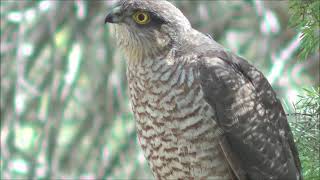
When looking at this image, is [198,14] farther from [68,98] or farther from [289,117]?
[289,117]

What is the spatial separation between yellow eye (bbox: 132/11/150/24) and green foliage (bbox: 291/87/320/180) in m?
1.04

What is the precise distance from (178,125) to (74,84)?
3187mm

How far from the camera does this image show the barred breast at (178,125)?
5.54 m

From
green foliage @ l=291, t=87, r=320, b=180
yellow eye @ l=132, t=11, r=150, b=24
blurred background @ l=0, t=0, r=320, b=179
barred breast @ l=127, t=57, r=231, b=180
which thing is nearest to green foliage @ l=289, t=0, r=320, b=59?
green foliage @ l=291, t=87, r=320, b=180

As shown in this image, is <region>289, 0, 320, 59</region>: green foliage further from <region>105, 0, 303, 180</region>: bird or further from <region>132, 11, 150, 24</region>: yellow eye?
<region>132, 11, 150, 24</region>: yellow eye

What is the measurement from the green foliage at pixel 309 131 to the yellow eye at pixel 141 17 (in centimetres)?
104

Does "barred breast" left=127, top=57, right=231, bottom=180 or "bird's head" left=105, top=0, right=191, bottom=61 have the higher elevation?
"bird's head" left=105, top=0, right=191, bottom=61

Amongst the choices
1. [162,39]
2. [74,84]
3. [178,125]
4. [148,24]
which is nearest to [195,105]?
[178,125]

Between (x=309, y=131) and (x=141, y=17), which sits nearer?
(x=309, y=131)

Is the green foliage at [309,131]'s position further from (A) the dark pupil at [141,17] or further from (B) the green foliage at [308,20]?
(A) the dark pupil at [141,17]

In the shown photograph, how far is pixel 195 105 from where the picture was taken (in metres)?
5.56

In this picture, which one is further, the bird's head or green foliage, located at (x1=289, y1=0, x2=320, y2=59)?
the bird's head

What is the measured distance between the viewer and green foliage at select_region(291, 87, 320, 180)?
558 cm

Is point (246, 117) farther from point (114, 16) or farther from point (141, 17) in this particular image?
point (114, 16)
